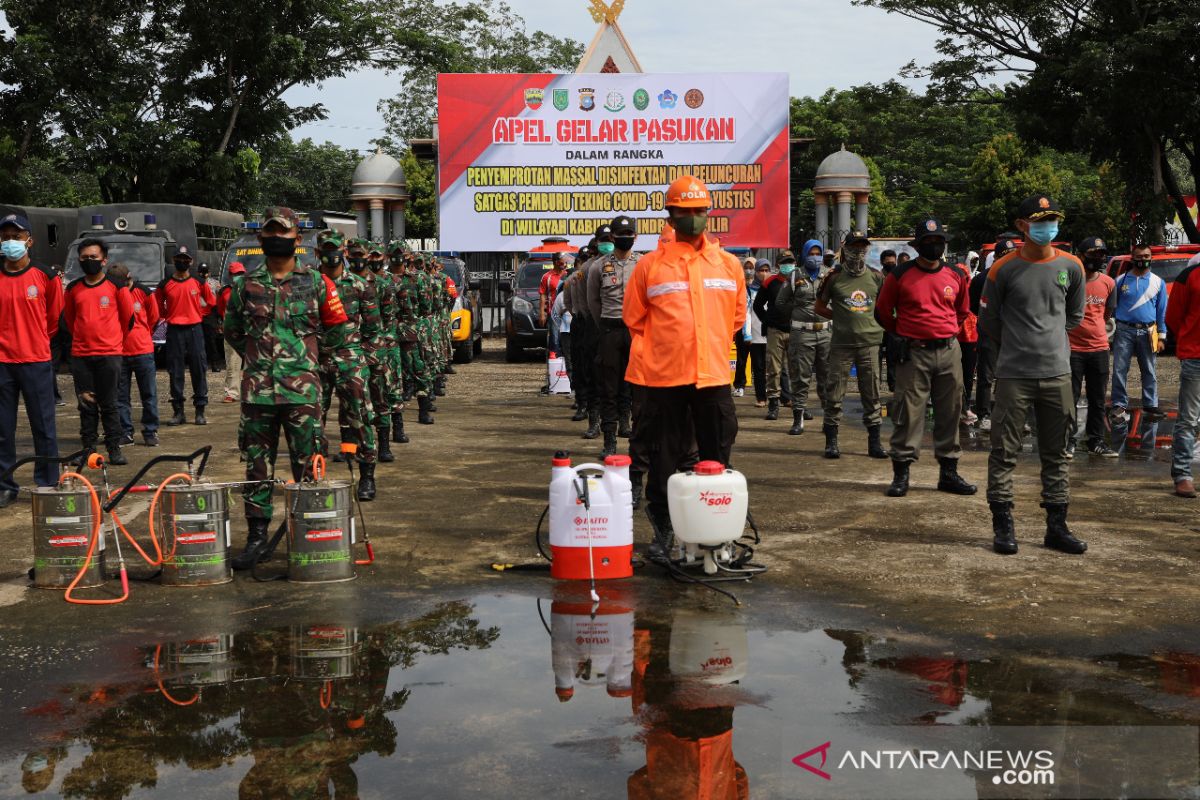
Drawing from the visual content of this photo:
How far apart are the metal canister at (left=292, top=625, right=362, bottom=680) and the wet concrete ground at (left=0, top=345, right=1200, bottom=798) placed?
2 cm

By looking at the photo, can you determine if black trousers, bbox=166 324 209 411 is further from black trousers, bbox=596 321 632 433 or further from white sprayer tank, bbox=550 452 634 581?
white sprayer tank, bbox=550 452 634 581

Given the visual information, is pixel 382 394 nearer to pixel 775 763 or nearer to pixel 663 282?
pixel 663 282

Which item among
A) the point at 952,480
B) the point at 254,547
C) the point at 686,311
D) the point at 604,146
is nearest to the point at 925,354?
the point at 952,480

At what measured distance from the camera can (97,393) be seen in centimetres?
1291

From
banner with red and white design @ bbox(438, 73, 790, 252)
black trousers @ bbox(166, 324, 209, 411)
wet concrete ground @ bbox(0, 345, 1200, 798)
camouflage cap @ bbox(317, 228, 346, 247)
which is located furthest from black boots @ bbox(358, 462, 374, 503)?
banner with red and white design @ bbox(438, 73, 790, 252)

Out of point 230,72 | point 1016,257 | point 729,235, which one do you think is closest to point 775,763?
point 1016,257

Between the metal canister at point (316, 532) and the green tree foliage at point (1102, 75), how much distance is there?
2588 cm

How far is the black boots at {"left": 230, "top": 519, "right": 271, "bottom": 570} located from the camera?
26.2 ft

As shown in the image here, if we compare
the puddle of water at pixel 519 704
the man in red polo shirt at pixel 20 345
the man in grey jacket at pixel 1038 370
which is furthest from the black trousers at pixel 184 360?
the man in grey jacket at pixel 1038 370

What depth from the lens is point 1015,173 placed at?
55.8 metres

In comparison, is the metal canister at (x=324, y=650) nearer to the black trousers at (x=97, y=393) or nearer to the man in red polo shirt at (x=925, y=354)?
the man in red polo shirt at (x=925, y=354)

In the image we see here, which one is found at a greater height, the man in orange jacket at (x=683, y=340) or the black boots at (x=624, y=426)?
the man in orange jacket at (x=683, y=340)

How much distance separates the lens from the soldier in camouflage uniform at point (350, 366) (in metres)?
9.92

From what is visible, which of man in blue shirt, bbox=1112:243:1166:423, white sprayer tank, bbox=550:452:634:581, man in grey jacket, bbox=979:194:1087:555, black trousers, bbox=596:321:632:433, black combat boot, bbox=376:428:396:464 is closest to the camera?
white sprayer tank, bbox=550:452:634:581
